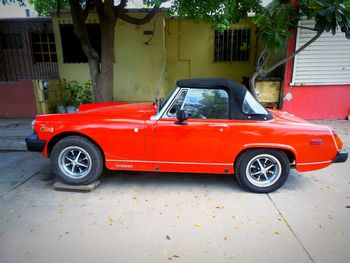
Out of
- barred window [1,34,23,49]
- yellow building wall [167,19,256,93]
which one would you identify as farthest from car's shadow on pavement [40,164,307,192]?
barred window [1,34,23,49]

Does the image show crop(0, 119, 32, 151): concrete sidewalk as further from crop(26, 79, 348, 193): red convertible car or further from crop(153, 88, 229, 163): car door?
crop(153, 88, 229, 163): car door

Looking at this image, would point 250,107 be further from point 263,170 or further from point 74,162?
point 74,162

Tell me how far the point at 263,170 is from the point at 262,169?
20mm

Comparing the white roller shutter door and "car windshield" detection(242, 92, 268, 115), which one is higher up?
the white roller shutter door

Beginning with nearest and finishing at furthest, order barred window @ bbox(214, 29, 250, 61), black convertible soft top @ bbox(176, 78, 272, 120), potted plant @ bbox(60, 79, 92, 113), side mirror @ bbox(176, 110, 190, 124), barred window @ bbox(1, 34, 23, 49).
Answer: side mirror @ bbox(176, 110, 190, 124) → black convertible soft top @ bbox(176, 78, 272, 120) → potted plant @ bbox(60, 79, 92, 113) → barred window @ bbox(214, 29, 250, 61) → barred window @ bbox(1, 34, 23, 49)

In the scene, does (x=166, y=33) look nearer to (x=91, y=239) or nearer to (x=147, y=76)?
(x=147, y=76)

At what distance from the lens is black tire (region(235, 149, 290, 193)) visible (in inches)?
138

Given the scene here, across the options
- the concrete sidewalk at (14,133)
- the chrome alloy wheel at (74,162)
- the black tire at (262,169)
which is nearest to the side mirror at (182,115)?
the black tire at (262,169)

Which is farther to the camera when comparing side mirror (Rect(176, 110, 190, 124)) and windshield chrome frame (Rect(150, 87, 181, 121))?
windshield chrome frame (Rect(150, 87, 181, 121))

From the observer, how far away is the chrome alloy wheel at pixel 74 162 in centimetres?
365

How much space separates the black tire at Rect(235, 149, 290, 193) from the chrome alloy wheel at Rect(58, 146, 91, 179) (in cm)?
214

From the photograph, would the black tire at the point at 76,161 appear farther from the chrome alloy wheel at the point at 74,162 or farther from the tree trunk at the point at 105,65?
the tree trunk at the point at 105,65

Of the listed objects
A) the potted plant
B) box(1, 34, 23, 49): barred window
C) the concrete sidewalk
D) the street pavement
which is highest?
box(1, 34, 23, 49): barred window

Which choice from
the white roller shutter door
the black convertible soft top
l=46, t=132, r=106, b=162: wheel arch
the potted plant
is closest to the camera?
the black convertible soft top
